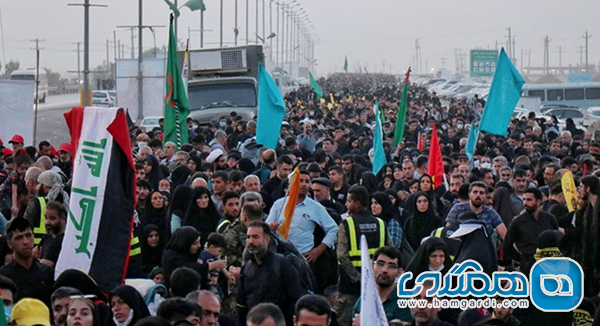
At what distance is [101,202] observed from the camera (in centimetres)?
907

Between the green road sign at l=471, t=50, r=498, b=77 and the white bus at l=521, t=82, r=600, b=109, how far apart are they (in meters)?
39.6

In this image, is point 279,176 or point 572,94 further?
point 572,94

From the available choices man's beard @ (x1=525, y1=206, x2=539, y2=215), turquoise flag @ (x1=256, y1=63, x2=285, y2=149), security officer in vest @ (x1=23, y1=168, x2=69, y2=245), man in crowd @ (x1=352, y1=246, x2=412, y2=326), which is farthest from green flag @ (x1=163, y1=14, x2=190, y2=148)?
man in crowd @ (x1=352, y1=246, x2=412, y2=326)

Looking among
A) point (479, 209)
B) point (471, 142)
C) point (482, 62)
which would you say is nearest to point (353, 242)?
point (479, 209)

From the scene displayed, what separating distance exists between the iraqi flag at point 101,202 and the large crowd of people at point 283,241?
0.53 ft

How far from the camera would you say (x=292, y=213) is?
1137 cm

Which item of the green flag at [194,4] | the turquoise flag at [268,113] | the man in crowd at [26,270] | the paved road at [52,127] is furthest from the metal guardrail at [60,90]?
the man in crowd at [26,270]

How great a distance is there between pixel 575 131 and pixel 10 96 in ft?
44.1

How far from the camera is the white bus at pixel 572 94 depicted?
66.9 m

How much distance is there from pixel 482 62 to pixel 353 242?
99435mm

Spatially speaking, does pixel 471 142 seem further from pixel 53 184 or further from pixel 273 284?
pixel 273 284

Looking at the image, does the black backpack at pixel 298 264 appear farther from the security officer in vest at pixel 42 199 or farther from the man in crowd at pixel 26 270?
the security officer in vest at pixel 42 199

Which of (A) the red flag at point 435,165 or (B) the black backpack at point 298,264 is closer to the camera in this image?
(B) the black backpack at point 298,264

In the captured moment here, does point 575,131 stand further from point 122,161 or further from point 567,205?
point 122,161
